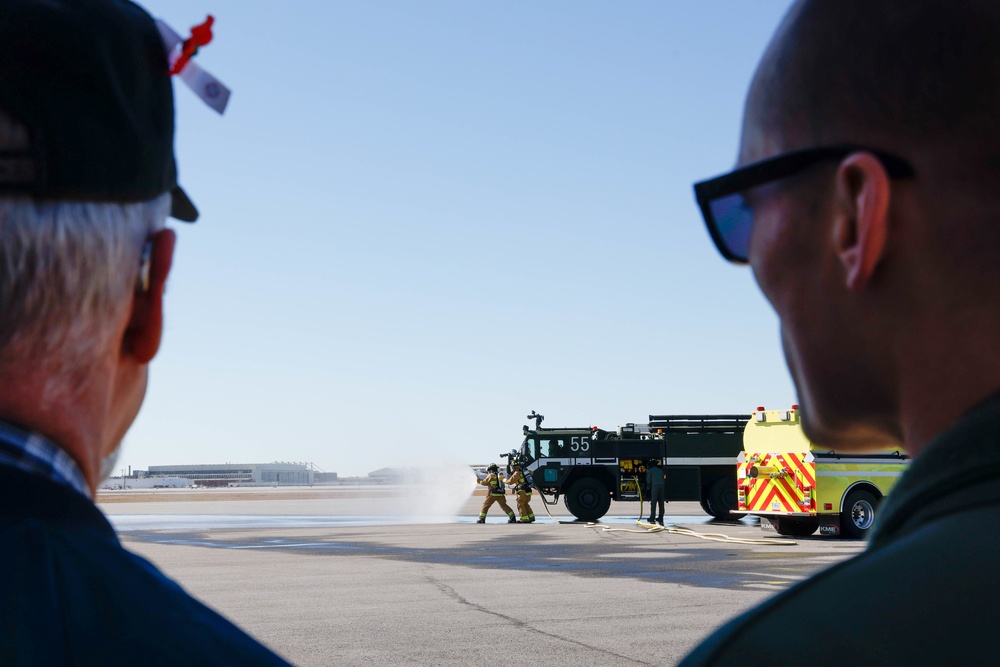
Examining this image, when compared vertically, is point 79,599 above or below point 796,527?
above

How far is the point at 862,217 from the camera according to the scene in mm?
1104

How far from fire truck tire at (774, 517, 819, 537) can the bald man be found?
66.7 feet

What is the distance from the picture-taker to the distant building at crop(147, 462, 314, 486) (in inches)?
6801

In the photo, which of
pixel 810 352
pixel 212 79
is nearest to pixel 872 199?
pixel 810 352

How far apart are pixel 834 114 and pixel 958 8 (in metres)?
0.15

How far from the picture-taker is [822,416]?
3.99ft

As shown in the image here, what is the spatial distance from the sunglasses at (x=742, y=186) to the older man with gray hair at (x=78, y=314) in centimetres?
71

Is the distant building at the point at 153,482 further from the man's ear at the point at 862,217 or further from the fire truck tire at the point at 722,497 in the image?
the man's ear at the point at 862,217

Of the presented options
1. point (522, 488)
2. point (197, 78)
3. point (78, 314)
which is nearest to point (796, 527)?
point (522, 488)

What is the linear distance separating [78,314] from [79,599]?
34 centimetres

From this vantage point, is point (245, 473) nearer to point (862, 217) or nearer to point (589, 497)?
point (589, 497)

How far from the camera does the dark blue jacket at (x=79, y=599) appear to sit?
3.36 feet

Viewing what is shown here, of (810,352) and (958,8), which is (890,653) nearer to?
(810,352)

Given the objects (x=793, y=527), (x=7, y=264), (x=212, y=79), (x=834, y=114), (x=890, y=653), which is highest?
(x=212, y=79)
